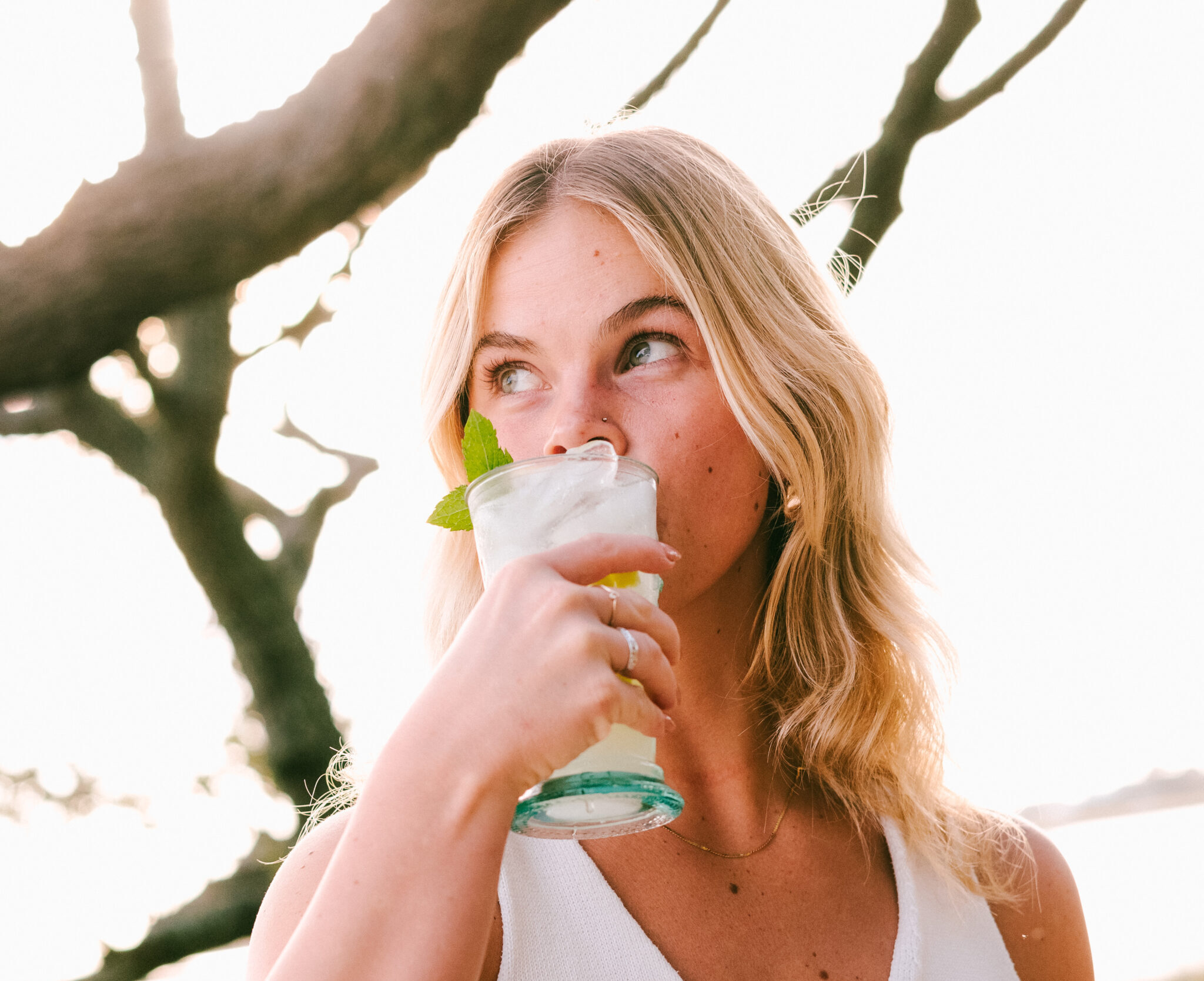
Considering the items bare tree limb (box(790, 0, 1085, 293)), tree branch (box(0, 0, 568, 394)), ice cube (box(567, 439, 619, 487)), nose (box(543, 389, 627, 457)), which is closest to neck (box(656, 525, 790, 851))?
nose (box(543, 389, 627, 457))

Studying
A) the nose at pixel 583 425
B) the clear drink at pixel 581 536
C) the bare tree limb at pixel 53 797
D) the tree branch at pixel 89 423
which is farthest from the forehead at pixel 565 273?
the bare tree limb at pixel 53 797

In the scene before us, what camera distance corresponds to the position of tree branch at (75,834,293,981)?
431cm

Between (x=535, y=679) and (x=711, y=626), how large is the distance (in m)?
1.10

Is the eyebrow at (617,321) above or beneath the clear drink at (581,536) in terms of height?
above

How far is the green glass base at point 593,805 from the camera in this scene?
130 cm

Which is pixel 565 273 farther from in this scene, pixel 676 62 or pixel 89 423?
pixel 89 423

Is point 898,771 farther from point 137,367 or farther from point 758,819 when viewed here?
point 137,367

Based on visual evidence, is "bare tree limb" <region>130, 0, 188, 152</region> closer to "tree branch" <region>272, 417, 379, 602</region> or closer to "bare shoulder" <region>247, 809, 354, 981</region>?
"tree branch" <region>272, 417, 379, 602</region>

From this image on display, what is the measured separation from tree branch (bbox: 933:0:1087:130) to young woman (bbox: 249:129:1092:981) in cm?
195

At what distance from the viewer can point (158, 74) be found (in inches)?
128

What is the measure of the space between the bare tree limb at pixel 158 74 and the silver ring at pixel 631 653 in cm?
244

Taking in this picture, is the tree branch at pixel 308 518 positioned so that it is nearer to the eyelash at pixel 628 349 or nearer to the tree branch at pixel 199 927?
the tree branch at pixel 199 927

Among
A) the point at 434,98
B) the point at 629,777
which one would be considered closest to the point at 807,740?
the point at 629,777

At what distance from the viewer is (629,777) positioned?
4.41ft
